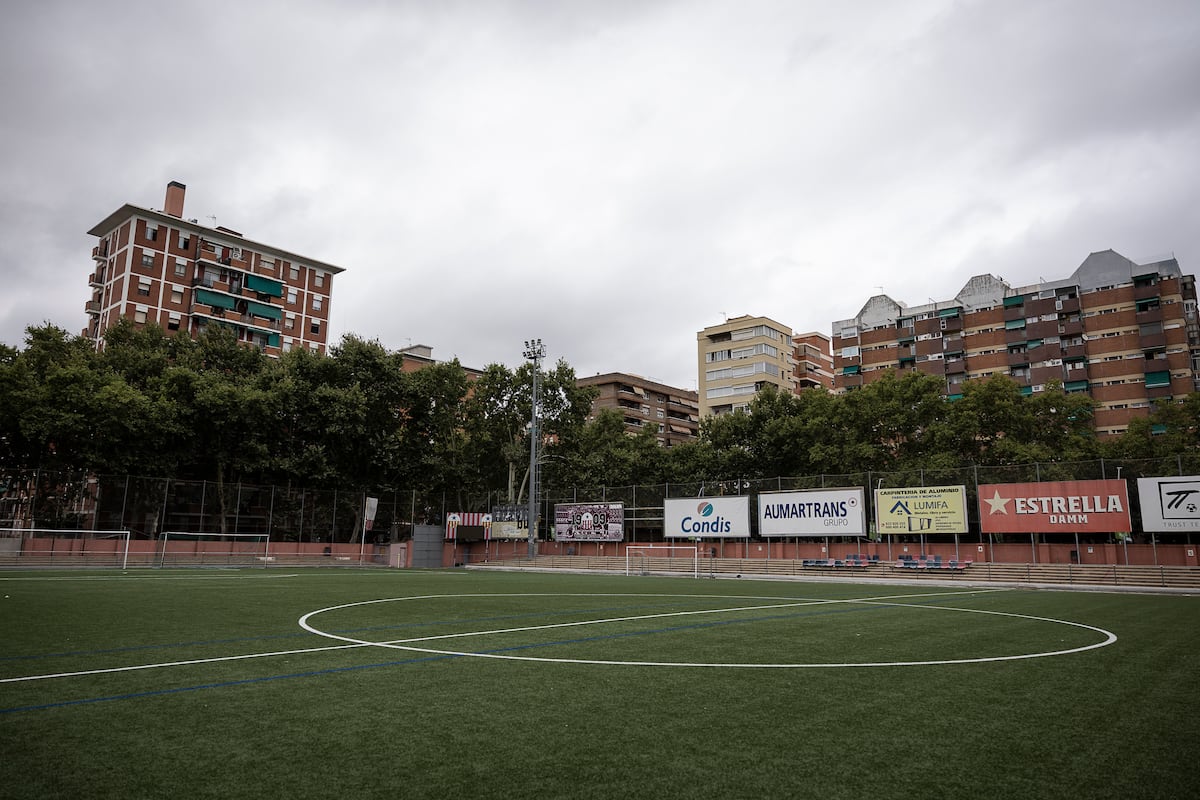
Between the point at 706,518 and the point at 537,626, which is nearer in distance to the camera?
the point at 537,626

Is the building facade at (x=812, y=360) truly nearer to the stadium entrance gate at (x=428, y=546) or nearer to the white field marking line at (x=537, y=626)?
the stadium entrance gate at (x=428, y=546)

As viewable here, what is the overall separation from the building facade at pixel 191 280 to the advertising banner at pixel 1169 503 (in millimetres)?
64418

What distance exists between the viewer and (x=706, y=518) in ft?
147

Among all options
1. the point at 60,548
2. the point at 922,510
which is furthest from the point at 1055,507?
the point at 60,548

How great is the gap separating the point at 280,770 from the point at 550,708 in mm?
2440

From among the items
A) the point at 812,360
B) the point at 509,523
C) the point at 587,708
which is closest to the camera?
the point at 587,708

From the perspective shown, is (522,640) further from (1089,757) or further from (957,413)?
(957,413)

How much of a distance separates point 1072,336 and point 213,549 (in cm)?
8083

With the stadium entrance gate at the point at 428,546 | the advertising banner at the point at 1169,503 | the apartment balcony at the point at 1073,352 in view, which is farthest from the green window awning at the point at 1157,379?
the stadium entrance gate at the point at 428,546

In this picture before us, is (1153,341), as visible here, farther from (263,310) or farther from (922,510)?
(263,310)

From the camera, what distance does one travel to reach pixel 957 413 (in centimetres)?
5125

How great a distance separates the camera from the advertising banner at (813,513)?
129 ft

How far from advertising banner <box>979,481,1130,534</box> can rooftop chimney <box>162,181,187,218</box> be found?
7371 centimetres

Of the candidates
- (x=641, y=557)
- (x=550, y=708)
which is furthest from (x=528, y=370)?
(x=550, y=708)
